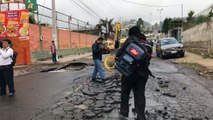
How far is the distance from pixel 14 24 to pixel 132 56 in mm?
17805

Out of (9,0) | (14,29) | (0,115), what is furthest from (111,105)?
(9,0)

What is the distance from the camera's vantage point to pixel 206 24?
80.8 feet

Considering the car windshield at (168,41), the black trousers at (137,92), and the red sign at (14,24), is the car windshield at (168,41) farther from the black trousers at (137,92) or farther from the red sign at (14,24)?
the black trousers at (137,92)

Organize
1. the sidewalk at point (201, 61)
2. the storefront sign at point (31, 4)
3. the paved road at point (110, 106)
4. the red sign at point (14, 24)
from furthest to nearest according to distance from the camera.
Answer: the storefront sign at point (31, 4) → the red sign at point (14, 24) → the sidewalk at point (201, 61) → the paved road at point (110, 106)

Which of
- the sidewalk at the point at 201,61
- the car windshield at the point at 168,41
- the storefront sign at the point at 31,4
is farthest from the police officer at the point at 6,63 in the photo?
the car windshield at the point at 168,41

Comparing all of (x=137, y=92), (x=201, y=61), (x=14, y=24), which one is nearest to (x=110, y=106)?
(x=137, y=92)

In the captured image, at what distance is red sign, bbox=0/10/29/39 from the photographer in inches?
822

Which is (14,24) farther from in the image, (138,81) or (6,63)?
(138,81)

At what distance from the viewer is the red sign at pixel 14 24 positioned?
68.5 ft

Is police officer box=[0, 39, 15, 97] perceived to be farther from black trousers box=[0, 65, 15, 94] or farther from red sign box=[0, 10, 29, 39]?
red sign box=[0, 10, 29, 39]

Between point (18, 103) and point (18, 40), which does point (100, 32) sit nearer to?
point (18, 40)

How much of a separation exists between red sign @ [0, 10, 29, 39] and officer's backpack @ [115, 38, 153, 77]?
17300 mm

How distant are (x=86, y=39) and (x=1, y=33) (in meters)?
26.1

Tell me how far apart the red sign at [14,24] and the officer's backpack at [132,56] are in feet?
56.8
